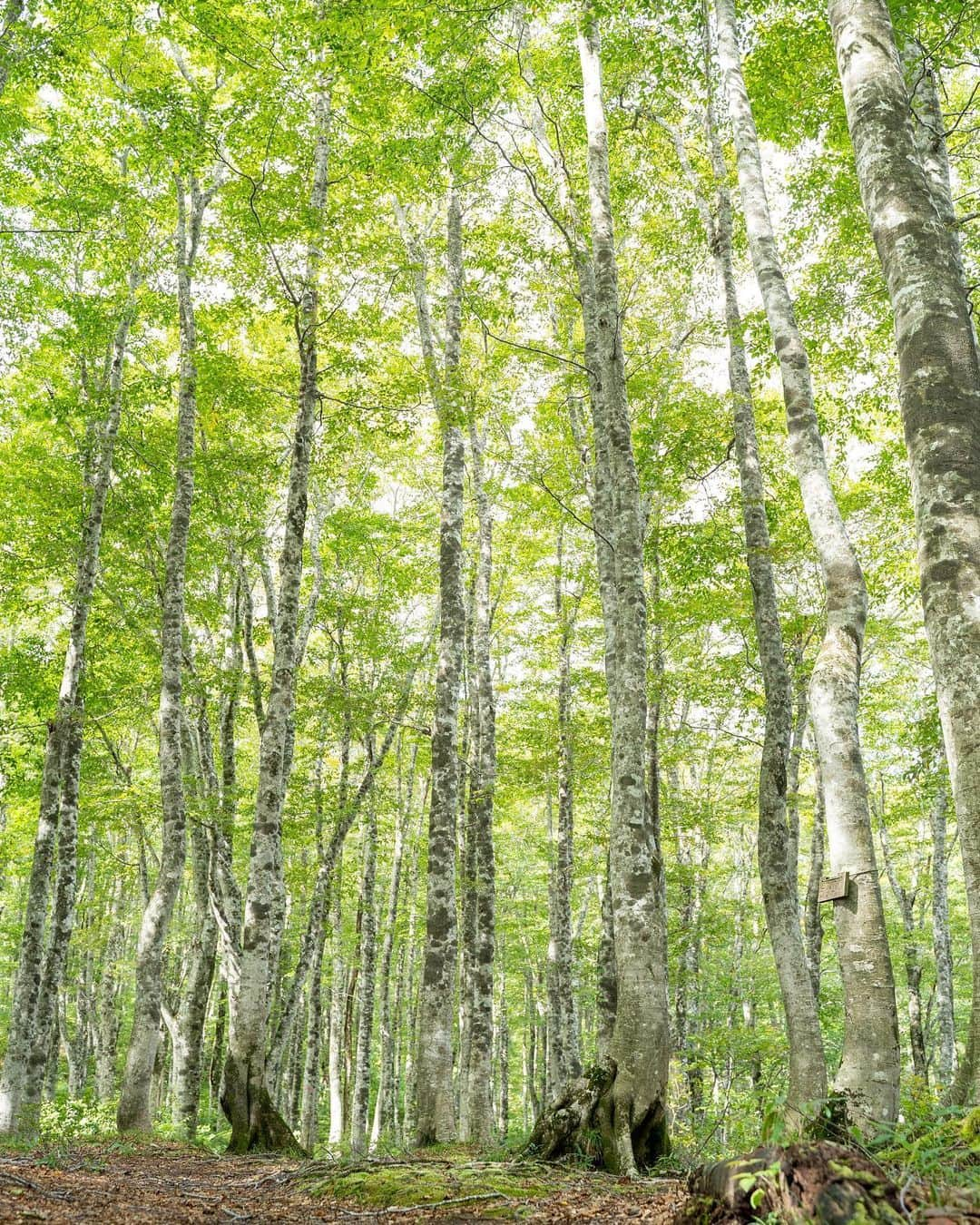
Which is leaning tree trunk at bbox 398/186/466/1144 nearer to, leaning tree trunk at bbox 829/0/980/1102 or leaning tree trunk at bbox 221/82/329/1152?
leaning tree trunk at bbox 221/82/329/1152

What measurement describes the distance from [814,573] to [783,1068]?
1217cm

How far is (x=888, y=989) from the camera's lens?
4.57 meters

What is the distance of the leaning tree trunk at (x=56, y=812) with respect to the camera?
11867 millimetres

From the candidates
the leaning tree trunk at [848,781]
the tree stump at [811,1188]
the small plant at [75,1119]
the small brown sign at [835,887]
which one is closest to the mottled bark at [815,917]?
the leaning tree trunk at [848,781]

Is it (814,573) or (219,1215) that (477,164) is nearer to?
(814,573)

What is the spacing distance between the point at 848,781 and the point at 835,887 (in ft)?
2.36

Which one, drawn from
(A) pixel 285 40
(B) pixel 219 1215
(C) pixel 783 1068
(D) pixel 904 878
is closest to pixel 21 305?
(A) pixel 285 40

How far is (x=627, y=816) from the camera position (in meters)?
7.59

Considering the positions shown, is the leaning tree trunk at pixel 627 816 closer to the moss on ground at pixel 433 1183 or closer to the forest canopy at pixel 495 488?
the forest canopy at pixel 495 488

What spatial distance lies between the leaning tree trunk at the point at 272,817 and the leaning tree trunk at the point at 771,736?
577 centimetres

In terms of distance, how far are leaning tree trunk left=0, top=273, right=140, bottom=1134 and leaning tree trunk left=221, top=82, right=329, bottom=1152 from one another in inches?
140

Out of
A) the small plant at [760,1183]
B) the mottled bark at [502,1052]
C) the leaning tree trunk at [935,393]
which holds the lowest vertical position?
the mottled bark at [502,1052]

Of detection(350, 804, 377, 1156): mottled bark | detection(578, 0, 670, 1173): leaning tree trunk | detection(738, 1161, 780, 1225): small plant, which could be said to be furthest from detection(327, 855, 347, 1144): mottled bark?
detection(738, 1161, 780, 1225): small plant

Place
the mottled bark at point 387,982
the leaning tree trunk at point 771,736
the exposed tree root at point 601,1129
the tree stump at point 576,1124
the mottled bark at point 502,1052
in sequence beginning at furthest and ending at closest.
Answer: the mottled bark at point 502,1052, the mottled bark at point 387,982, the leaning tree trunk at point 771,736, the tree stump at point 576,1124, the exposed tree root at point 601,1129
